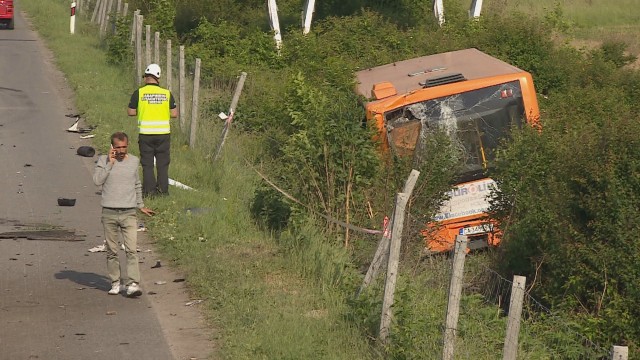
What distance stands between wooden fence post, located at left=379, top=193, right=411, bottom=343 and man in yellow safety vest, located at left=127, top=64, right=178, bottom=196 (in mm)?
7007

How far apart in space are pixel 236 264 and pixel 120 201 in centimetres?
155

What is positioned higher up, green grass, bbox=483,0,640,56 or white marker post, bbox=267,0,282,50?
white marker post, bbox=267,0,282,50

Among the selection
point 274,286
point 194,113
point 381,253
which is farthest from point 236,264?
point 194,113

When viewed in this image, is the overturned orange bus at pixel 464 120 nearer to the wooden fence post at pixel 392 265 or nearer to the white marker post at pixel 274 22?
the wooden fence post at pixel 392 265

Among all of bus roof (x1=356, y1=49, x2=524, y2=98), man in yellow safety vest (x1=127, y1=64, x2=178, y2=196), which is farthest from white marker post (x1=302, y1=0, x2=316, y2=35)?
man in yellow safety vest (x1=127, y1=64, x2=178, y2=196)

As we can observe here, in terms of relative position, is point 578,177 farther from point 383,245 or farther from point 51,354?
point 51,354

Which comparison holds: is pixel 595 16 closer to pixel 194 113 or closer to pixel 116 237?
pixel 194 113

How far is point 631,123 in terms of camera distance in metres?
10.6

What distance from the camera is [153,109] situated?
15.5m

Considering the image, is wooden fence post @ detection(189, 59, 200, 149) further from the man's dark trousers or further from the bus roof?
the man's dark trousers

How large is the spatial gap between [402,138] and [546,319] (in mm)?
5183

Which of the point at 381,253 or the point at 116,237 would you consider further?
the point at 116,237

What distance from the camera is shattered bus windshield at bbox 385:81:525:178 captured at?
14.3 meters

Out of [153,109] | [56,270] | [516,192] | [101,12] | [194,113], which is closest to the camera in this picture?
[56,270]
